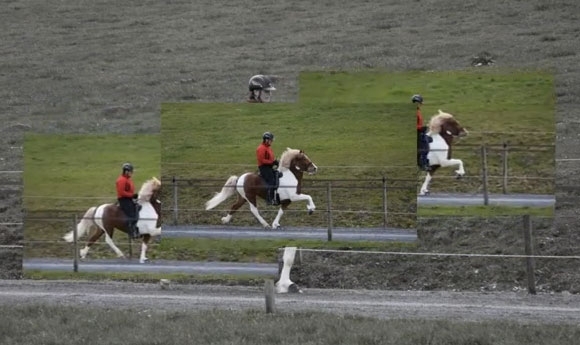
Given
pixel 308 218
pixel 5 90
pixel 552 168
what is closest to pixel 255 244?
pixel 308 218

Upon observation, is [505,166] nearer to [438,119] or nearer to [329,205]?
[438,119]

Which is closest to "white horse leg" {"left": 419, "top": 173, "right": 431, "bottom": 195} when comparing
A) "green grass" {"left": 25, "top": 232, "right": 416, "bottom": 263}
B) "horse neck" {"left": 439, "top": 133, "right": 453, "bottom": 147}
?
"horse neck" {"left": 439, "top": 133, "right": 453, "bottom": 147}

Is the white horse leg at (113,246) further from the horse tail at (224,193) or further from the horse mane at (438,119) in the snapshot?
the horse mane at (438,119)

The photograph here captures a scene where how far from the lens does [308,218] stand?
1739cm

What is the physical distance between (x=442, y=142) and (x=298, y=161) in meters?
2.00

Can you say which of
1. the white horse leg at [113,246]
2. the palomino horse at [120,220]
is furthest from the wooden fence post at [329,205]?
the white horse leg at [113,246]

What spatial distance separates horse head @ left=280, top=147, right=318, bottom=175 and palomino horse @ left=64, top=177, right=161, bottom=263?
5.65 ft

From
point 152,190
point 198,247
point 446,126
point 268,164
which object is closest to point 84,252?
point 152,190

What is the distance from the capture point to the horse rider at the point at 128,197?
57.4ft

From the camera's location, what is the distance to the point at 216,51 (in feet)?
127

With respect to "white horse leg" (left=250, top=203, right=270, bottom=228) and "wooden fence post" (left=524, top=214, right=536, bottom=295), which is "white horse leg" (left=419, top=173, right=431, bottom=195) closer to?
"white horse leg" (left=250, top=203, right=270, bottom=228)

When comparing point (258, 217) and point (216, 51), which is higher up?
point (216, 51)

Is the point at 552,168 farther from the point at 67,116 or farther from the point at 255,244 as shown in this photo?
the point at 67,116

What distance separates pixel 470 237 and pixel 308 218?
6053 mm
